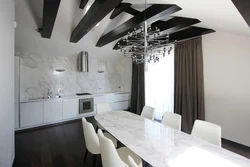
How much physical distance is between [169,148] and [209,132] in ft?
2.41

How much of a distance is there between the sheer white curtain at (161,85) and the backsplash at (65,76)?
1.66m

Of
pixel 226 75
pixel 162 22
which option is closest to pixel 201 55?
pixel 226 75

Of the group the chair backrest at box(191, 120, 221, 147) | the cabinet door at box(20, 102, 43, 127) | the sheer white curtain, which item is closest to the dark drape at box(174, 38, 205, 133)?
the sheer white curtain

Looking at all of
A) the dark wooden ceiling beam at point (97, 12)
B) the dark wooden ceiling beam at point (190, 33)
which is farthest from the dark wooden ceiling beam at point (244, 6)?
the dark wooden ceiling beam at point (190, 33)

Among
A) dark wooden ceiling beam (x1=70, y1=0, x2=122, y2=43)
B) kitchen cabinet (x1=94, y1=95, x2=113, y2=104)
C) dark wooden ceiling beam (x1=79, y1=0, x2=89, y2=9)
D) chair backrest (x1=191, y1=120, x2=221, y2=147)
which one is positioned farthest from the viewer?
kitchen cabinet (x1=94, y1=95, x2=113, y2=104)

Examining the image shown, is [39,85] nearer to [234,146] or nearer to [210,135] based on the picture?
[210,135]

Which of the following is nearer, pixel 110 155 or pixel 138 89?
pixel 110 155

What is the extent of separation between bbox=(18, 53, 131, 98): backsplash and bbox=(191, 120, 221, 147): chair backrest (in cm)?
416

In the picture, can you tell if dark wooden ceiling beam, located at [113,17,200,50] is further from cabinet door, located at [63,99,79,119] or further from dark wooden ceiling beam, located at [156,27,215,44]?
cabinet door, located at [63,99,79,119]

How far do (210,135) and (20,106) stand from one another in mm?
4147

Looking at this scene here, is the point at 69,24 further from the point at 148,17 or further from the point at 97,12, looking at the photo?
the point at 148,17

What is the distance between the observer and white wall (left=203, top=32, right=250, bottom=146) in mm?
2672

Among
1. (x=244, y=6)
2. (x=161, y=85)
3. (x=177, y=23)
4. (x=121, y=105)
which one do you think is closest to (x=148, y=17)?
(x=177, y=23)

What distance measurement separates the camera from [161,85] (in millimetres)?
4340
